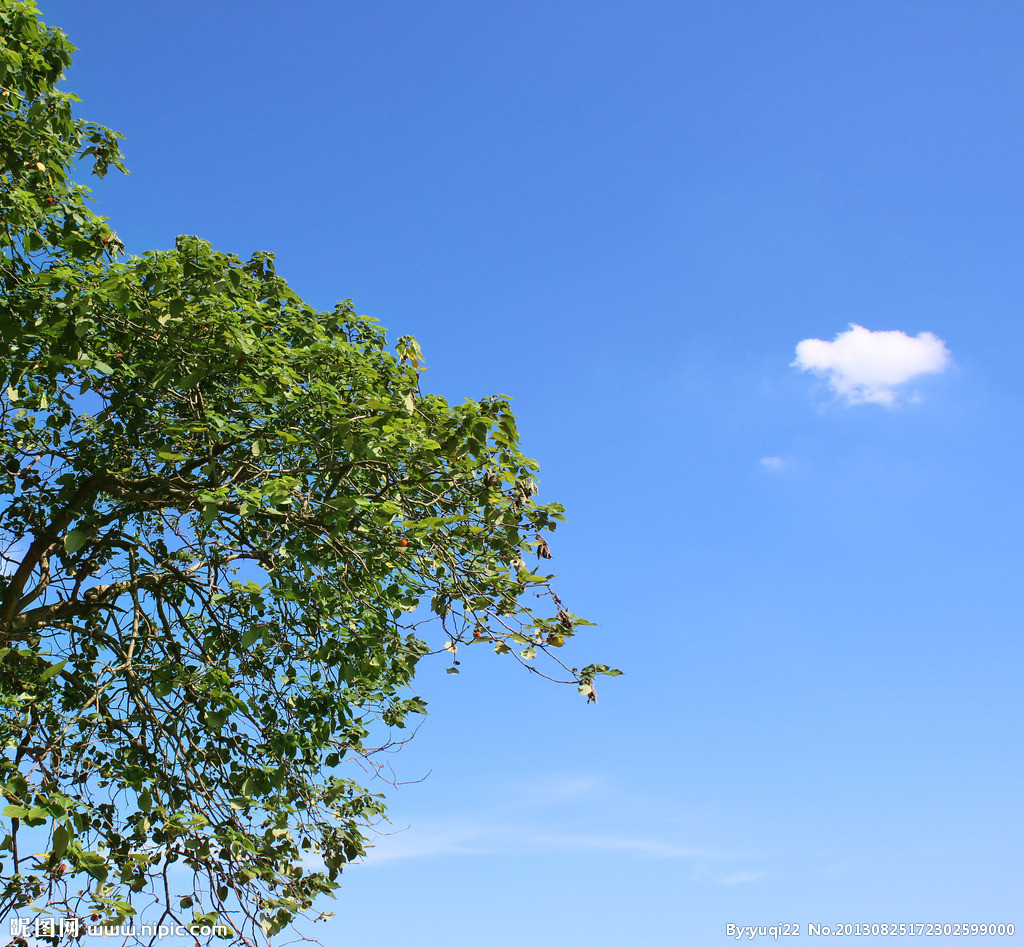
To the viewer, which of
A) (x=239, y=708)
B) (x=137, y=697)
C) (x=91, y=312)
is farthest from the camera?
(x=137, y=697)

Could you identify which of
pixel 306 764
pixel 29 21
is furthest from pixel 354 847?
pixel 29 21

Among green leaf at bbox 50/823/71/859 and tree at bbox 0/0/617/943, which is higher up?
tree at bbox 0/0/617/943

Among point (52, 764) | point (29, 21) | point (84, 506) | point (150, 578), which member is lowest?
point (52, 764)

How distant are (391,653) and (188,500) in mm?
2521

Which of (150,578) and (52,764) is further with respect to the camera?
(150,578)

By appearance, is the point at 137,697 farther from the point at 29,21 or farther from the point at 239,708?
the point at 29,21

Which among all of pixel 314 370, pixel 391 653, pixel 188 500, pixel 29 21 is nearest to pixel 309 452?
pixel 314 370

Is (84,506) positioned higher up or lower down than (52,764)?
higher up

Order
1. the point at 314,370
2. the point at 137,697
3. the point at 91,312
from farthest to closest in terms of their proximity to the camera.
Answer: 1. the point at 137,697
2. the point at 314,370
3. the point at 91,312

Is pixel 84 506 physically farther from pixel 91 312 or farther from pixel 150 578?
pixel 91 312

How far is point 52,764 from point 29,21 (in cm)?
697

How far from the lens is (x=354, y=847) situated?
28.7 ft

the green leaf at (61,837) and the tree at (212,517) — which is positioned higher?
the tree at (212,517)

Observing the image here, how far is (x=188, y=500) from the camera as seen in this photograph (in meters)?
7.77
